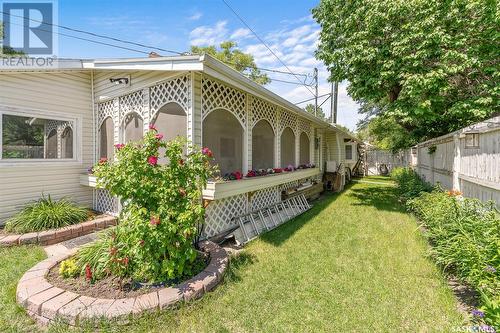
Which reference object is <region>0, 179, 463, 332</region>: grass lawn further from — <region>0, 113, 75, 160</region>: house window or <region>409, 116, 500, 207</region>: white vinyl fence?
<region>0, 113, 75, 160</region>: house window

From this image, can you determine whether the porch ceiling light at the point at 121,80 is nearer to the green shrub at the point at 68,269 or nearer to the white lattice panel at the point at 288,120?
the green shrub at the point at 68,269

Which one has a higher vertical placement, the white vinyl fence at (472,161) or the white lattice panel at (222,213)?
the white vinyl fence at (472,161)

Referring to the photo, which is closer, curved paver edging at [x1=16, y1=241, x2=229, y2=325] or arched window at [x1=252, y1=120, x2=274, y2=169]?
curved paver edging at [x1=16, y1=241, x2=229, y2=325]

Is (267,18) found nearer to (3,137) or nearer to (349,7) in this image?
(349,7)

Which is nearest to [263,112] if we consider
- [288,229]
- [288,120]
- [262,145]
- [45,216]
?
[262,145]

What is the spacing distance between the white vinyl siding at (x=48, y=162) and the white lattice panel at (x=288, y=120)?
5143 millimetres

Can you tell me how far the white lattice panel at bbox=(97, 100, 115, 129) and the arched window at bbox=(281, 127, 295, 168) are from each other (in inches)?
183

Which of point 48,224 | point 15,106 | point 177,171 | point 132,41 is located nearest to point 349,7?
point 177,171

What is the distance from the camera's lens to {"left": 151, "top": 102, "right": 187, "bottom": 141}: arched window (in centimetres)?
456

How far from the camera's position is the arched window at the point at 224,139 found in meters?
4.83

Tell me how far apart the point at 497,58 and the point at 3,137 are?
11198 mm

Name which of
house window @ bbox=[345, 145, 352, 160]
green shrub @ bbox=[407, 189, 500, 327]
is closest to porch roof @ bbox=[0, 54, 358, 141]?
green shrub @ bbox=[407, 189, 500, 327]

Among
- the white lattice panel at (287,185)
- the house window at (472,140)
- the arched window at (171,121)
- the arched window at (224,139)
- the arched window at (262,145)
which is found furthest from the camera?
the white lattice panel at (287,185)

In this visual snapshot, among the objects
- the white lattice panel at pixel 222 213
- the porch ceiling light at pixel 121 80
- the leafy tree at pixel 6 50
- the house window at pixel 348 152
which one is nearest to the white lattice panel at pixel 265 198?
the white lattice panel at pixel 222 213
